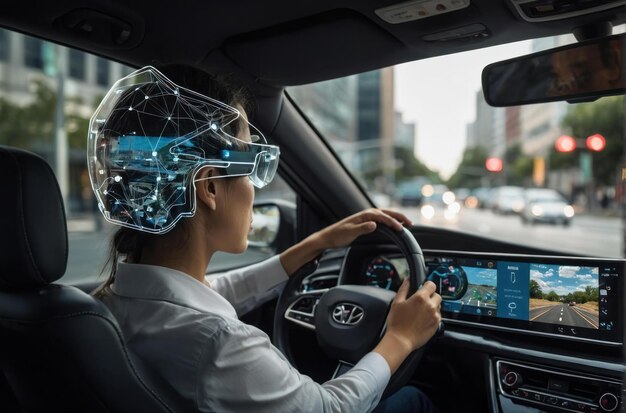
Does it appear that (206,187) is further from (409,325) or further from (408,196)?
(408,196)

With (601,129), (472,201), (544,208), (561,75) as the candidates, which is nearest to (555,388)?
(561,75)

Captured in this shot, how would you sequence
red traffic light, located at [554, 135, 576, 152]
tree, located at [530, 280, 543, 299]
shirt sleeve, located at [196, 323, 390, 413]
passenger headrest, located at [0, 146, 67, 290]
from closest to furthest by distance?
1. shirt sleeve, located at [196, 323, 390, 413]
2. passenger headrest, located at [0, 146, 67, 290]
3. tree, located at [530, 280, 543, 299]
4. red traffic light, located at [554, 135, 576, 152]

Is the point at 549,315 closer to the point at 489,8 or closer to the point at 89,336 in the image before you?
the point at 489,8

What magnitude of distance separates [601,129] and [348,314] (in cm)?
261

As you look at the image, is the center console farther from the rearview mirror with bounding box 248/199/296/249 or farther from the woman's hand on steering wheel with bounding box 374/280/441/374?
the rearview mirror with bounding box 248/199/296/249

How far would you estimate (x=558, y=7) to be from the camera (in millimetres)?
1925

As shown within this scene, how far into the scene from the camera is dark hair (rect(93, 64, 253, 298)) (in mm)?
1439

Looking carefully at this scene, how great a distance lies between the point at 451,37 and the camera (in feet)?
7.41

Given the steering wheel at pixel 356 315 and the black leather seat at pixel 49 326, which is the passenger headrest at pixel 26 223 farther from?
the steering wheel at pixel 356 315

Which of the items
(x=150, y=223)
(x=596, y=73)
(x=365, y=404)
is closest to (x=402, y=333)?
(x=365, y=404)

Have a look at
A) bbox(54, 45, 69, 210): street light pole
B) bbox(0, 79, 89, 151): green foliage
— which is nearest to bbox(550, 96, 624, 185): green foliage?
bbox(54, 45, 69, 210): street light pole

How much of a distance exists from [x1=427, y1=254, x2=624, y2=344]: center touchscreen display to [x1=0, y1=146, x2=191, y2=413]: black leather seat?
1280 mm

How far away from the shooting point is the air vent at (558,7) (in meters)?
1.86
